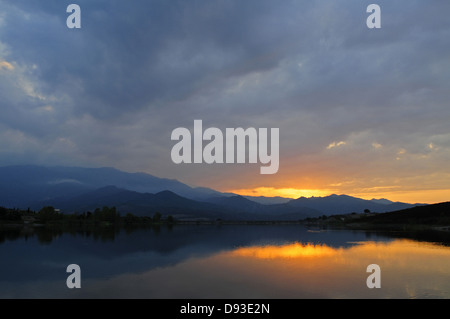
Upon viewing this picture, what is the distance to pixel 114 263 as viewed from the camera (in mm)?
59375

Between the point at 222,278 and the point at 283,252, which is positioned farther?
the point at 283,252

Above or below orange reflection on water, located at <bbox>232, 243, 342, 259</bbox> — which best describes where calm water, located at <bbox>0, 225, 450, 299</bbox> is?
above

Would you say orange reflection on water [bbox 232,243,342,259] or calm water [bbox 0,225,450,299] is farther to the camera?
orange reflection on water [bbox 232,243,342,259]

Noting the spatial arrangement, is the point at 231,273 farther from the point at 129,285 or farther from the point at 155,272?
the point at 129,285

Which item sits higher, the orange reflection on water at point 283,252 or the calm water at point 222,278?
the calm water at point 222,278

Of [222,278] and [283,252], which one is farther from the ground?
[222,278]

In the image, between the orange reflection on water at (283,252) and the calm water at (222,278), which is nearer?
the calm water at (222,278)
